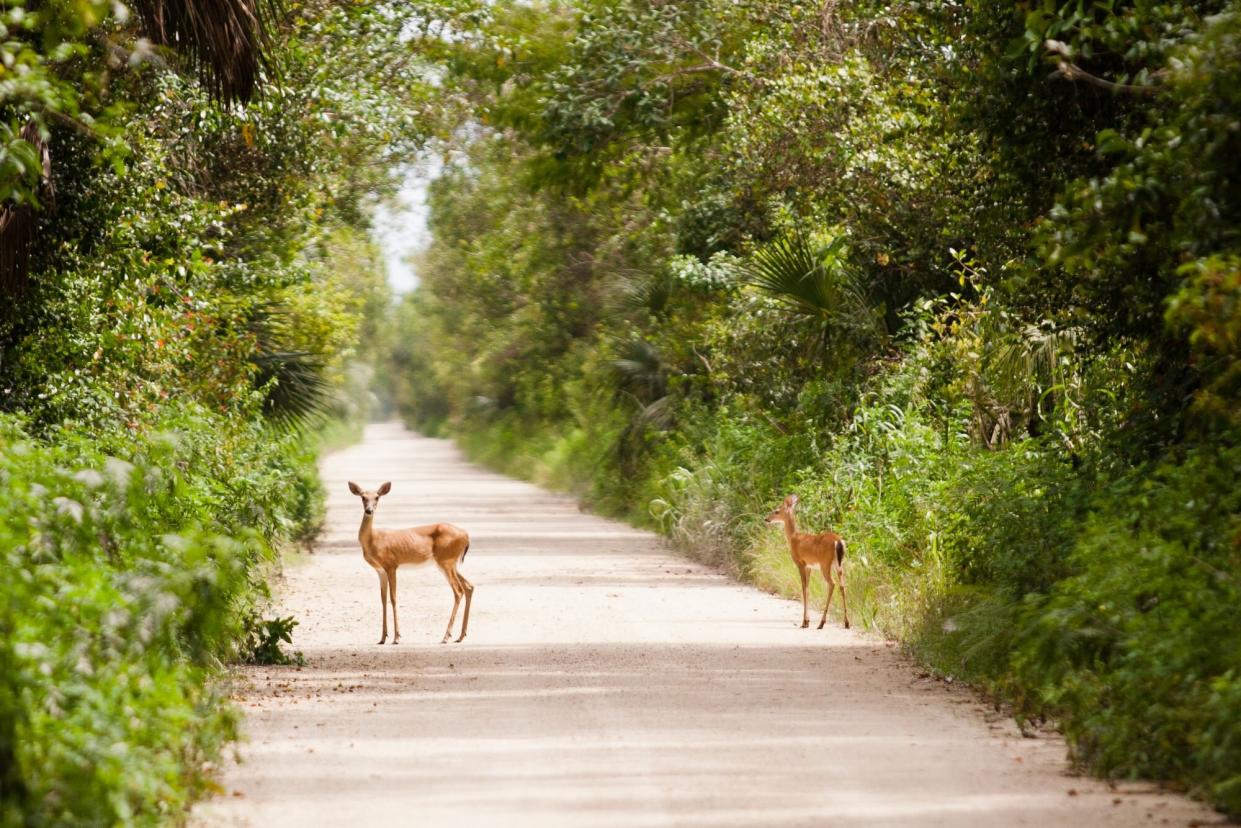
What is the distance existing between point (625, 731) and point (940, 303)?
1029cm

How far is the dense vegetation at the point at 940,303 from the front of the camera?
9.14 m

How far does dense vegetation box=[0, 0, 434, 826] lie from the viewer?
7.34 m

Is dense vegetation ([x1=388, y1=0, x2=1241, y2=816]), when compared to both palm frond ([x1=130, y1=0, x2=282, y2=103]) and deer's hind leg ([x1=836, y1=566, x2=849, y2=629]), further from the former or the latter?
palm frond ([x1=130, y1=0, x2=282, y2=103])

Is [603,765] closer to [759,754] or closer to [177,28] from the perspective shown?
[759,754]

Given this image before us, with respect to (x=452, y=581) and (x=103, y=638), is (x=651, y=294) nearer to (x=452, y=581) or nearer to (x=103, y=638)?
(x=452, y=581)

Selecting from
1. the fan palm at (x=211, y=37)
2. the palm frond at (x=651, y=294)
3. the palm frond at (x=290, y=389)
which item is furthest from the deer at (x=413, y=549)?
the palm frond at (x=651, y=294)

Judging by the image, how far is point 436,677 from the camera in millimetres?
12773

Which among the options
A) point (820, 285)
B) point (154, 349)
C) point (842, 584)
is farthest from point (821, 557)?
point (154, 349)

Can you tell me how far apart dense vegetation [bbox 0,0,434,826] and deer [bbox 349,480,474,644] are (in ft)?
3.29

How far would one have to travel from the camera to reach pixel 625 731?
10148 mm

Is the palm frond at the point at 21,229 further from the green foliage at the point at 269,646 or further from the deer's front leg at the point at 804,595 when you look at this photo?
the deer's front leg at the point at 804,595

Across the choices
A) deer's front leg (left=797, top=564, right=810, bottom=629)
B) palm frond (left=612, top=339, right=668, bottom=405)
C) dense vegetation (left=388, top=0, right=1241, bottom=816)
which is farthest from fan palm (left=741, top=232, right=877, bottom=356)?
palm frond (left=612, top=339, right=668, bottom=405)

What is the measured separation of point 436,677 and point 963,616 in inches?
145

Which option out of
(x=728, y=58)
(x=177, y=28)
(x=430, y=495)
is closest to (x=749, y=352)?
(x=728, y=58)
